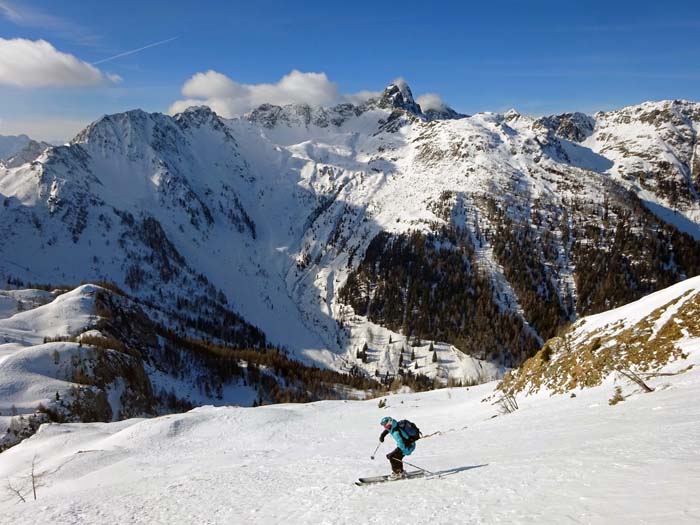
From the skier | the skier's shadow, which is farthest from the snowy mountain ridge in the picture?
the skier

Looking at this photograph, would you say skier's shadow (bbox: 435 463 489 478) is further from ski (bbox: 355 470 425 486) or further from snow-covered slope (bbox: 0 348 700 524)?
ski (bbox: 355 470 425 486)

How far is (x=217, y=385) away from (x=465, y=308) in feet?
383

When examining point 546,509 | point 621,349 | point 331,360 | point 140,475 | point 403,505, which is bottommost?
point 331,360

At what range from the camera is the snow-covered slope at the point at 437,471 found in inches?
374

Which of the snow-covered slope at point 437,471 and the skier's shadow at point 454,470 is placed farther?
the skier's shadow at point 454,470

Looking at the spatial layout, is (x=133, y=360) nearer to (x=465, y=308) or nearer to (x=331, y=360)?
(x=331, y=360)

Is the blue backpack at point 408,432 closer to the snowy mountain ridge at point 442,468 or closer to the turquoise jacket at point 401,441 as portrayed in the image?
the turquoise jacket at point 401,441

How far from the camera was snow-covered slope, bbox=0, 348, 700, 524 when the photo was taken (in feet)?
31.1

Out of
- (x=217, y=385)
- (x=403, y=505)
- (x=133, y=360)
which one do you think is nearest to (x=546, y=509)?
(x=403, y=505)

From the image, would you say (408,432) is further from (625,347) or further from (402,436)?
(625,347)

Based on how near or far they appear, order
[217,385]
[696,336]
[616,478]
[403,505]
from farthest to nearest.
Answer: [217,385]
[696,336]
[403,505]
[616,478]

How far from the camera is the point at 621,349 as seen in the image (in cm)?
2495

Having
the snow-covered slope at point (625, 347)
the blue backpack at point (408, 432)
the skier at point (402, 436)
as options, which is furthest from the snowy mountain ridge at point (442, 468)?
the blue backpack at point (408, 432)

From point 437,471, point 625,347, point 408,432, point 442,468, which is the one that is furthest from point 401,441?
point 625,347
